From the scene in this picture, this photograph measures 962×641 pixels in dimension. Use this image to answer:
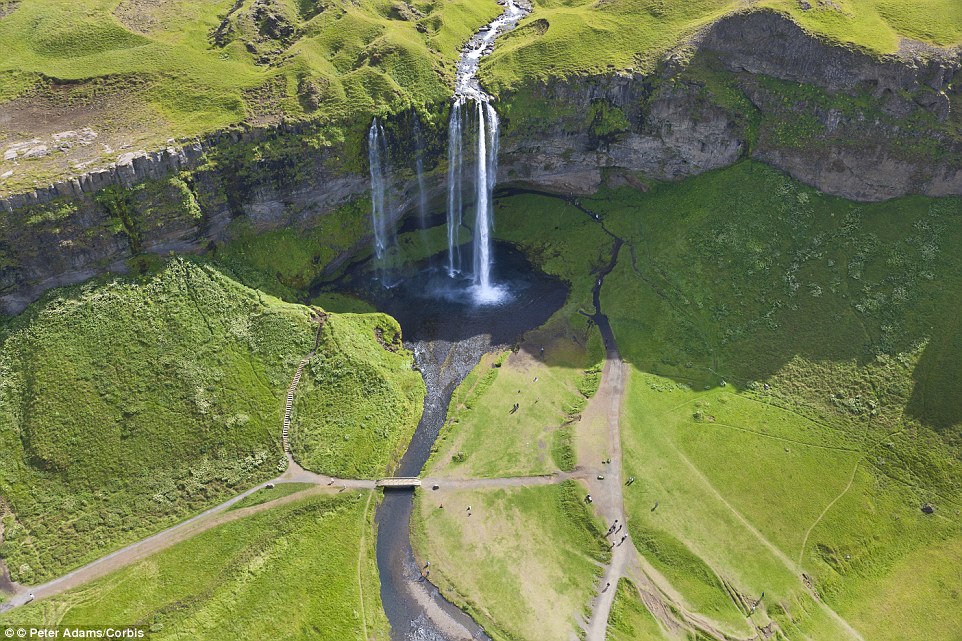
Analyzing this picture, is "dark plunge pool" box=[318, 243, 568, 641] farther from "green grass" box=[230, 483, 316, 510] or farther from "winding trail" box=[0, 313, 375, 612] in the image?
"green grass" box=[230, 483, 316, 510]

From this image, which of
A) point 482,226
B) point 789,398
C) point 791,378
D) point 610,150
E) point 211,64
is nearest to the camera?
point 789,398

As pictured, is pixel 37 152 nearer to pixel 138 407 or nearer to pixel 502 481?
pixel 138 407

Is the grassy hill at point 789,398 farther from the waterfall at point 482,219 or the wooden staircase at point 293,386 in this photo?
the wooden staircase at point 293,386

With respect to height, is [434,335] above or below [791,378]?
below

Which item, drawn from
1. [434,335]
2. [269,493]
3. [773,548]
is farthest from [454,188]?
[773,548]

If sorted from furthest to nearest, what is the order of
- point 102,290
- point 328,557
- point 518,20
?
point 518,20, point 102,290, point 328,557

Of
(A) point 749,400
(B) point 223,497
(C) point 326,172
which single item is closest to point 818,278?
(A) point 749,400

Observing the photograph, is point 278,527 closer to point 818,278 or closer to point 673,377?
point 673,377
